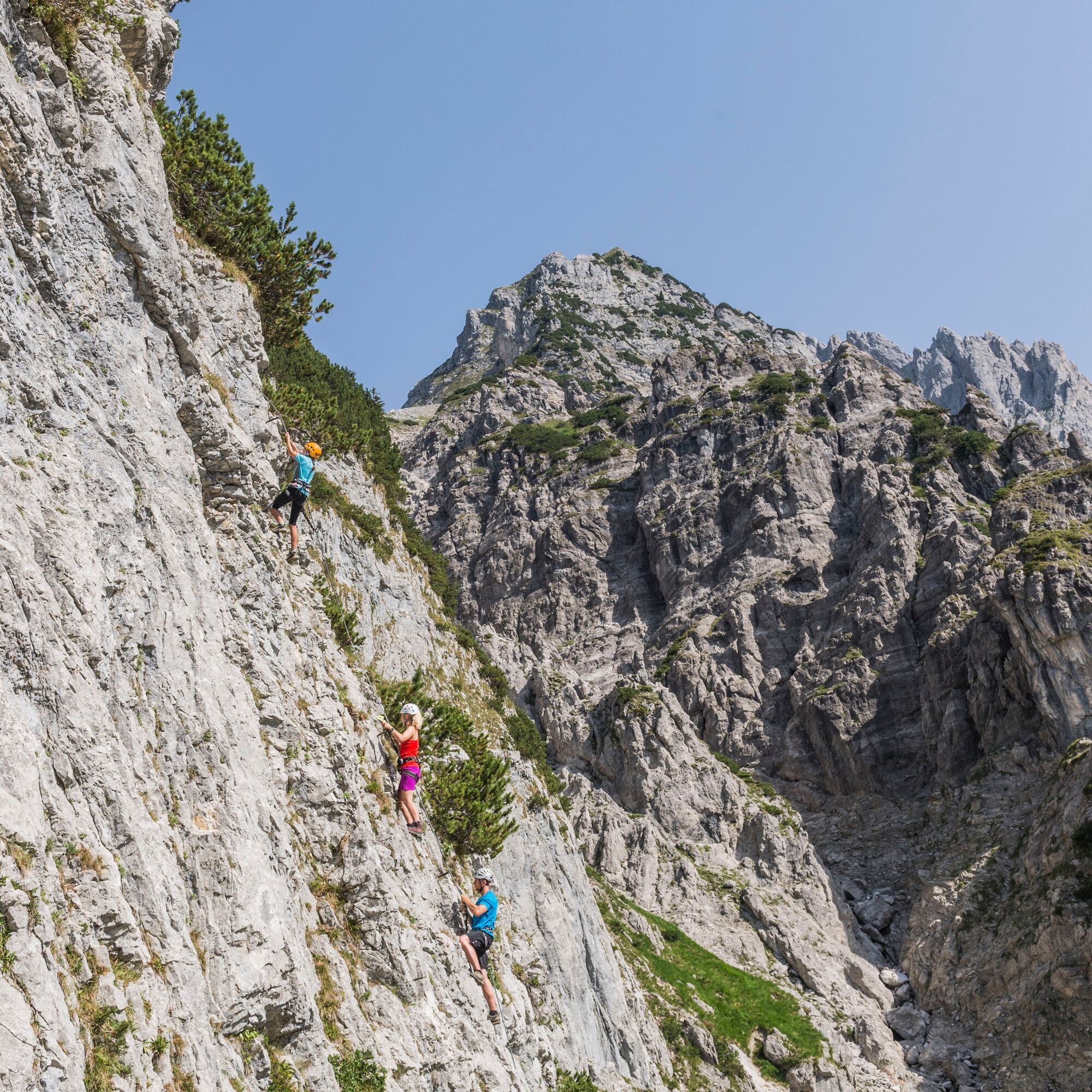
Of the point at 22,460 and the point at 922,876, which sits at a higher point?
the point at 22,460

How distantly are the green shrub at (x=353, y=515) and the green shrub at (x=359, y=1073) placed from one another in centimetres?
1792

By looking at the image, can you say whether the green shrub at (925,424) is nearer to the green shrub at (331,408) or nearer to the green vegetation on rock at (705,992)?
the green vegetation on rock at (705,992)

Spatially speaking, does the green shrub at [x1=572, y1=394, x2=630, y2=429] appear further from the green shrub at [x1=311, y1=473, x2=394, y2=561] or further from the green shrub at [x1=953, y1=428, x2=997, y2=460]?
the green shrub at [x1=311, y1=473, x2=394, y2=561]

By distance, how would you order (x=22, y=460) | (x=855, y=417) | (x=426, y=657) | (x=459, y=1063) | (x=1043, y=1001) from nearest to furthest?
(x=22, y=460) < (x=459, y=1063) < (x=426, y=657) < (x=1043, y=1001) < (x=855, y=417)

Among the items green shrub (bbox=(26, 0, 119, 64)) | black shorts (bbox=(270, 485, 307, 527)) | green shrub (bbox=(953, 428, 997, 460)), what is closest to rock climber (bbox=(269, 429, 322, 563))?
black shorts (bbox=(270, 485, 307, 527))

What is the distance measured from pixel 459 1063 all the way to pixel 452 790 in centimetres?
703

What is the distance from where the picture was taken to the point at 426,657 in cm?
3484

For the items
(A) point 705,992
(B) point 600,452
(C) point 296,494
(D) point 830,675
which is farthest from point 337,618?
(B) point 600,452

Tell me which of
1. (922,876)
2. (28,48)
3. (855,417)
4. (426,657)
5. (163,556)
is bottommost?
(922,876)

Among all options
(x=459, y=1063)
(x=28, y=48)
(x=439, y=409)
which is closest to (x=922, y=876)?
(x=459, y=1063)

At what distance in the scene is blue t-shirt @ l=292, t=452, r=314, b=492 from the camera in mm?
20234

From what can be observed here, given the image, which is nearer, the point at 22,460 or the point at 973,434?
the point at 22,460

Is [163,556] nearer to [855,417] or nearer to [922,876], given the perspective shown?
[922,876]

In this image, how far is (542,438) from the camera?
4624 inches
